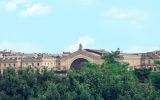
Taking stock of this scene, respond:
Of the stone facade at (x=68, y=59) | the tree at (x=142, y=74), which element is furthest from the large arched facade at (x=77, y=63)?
the tree at (x=142, y=74)

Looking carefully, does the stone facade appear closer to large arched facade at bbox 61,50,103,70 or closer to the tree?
large arched facade at bbox 61,50,103,70

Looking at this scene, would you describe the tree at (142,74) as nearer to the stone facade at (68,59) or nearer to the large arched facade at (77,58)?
the stone facade at (68,59)

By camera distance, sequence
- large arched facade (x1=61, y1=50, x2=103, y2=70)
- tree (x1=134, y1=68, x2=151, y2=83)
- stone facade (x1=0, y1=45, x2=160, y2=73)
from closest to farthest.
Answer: tree (x1=134, y1=68, x2=151, y2=83), large arched facade (x1=61, y1=50, x2=103, y2=70), stone facade (x1=0, y1=45, x2=160, y2=73)

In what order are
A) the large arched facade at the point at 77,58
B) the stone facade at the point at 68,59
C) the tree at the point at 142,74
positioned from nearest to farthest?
the tree at the point at 142,74 → the large arched facade at the point at 77,58 → the stone facade at the point at 68,59

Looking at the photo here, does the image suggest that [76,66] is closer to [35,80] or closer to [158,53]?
[158,53]

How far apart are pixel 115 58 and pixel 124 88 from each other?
23179mm

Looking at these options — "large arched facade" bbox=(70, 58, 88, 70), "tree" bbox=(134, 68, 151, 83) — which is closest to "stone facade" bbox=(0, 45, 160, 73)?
"large arched facade" bbox=(70, 58, 88, 70)

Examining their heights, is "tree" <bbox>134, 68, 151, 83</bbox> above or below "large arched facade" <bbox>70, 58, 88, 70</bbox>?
below

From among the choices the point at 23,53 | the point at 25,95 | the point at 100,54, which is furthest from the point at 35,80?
the point at 23,53

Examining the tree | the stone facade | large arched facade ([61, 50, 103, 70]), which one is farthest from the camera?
the stone facade

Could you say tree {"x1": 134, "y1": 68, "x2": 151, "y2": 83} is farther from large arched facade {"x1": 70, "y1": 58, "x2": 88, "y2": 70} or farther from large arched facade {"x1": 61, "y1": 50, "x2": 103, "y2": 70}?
large arched facade {"x1": 70, "y1": 58, "x2": 88, "y2": 70}

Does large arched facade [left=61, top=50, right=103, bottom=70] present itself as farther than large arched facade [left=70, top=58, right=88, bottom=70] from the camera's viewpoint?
No

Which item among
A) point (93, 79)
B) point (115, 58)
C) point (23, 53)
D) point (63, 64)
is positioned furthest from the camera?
point (23, 53)

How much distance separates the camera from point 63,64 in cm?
9150
